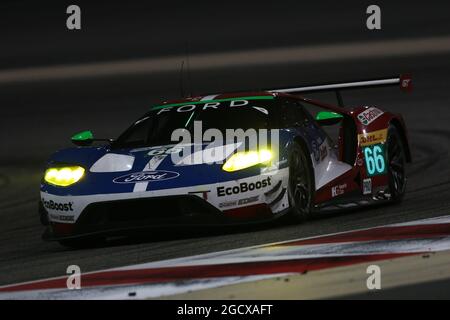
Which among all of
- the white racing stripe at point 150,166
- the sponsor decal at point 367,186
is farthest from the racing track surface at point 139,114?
the white racing stripe at point 150,166

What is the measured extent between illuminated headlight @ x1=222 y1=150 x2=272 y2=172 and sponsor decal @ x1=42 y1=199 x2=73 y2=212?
42.9 inches

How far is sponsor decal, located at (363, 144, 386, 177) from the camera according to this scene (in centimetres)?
1048

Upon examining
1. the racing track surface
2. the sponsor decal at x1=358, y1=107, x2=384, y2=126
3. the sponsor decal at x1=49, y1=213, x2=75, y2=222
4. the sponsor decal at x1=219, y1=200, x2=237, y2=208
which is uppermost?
the sponsor decal at x1=358, y1=107, x2=384, y2=126

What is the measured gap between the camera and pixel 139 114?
58.5ft

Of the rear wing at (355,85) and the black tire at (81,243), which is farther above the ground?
the rear wing at (355,85)

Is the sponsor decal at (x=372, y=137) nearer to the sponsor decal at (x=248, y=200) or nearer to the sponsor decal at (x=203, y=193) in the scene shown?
the sponsor decal at (x=248, y=200)

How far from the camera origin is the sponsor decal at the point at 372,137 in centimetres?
1045

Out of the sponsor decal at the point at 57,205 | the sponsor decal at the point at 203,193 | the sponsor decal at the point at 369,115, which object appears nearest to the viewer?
Result: the sponsor decal at the point at 203,193

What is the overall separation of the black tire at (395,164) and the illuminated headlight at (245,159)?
2226mm

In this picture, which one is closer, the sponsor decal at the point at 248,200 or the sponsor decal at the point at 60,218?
the sponsor decal at the point at 248,200

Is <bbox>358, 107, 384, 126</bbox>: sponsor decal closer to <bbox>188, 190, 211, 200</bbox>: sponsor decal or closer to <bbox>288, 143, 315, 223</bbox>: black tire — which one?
<bbox>288, 143, 315, 223</bbox>: black tire

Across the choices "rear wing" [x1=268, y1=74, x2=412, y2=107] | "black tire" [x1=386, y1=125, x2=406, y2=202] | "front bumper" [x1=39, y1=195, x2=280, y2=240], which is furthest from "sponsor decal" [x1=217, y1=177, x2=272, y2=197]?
"rear wing" [x1=268, y1=74, x2=412, y2=107]

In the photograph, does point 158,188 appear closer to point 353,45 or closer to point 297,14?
point 353,45
